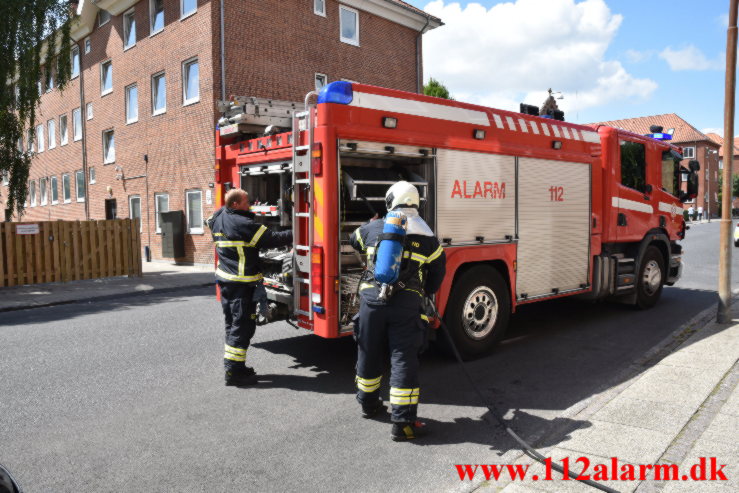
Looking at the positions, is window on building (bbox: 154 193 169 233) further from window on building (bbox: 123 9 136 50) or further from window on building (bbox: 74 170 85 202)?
window on building (bbox: 74 170 85 202)

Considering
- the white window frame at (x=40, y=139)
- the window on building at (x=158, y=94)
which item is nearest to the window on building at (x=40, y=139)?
the white window frame at (x=40, y=139)

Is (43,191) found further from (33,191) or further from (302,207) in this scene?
(302,207)

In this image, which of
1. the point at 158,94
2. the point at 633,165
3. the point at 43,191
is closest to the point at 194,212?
the point at 158,94

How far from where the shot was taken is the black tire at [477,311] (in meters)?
5.45

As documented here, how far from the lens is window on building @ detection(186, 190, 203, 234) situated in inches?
675

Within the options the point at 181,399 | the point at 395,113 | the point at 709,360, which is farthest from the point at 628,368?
the point at 181,399

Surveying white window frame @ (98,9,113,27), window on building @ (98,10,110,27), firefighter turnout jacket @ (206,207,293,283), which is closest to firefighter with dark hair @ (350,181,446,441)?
firefighter turnout jacket @ (206,207,293,283)

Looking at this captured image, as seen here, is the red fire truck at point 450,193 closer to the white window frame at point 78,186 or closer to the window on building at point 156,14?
the window on building at point 156,14

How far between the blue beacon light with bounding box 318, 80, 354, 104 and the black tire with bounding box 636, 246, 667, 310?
18.0ft

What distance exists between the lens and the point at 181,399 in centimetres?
461

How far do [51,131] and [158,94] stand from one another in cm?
1166

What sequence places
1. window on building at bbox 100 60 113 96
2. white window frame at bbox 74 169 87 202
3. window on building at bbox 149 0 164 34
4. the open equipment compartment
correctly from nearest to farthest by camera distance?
the open equipment compartment → window on building at bbox 149 0 164 34 → window on building at bbox 100 60 113 96 → white window frame at bbox 74 169 87 202

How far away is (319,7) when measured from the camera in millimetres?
18656

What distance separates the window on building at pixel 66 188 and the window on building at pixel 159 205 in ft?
28.6
